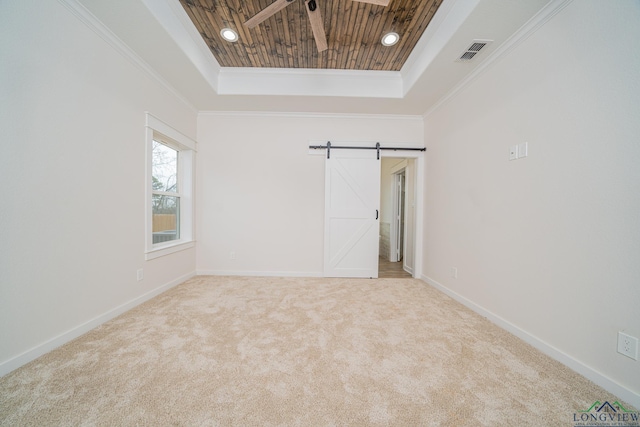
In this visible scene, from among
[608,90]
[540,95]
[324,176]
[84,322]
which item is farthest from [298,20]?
[84,322]

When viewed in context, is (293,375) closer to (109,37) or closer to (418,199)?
(418,199)

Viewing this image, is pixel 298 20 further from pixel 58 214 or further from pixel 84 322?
pixel 84 322

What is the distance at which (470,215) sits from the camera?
243 cm

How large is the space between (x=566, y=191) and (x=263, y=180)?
3.29 metres

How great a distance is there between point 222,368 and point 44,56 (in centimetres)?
247

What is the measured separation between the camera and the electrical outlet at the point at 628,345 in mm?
1184

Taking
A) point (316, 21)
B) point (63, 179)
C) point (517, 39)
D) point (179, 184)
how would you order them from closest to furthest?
1. point (63, 179)
2. point (316, 21)
3. point (517, 39)
4. point (179, 184)

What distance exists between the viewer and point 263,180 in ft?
11.3

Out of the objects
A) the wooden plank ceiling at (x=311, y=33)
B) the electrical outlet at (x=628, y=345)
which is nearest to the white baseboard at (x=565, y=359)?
the electrical outlet at (x=628, y=345)

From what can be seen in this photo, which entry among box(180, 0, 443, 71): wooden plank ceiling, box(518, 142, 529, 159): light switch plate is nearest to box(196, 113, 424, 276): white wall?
box(180, 0, 443, 71): wooden plank ceiling

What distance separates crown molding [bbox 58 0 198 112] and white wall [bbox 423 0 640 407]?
3.58m

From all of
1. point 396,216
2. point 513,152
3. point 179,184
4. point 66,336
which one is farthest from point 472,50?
point 66,336

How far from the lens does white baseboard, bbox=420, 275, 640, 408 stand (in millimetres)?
1204

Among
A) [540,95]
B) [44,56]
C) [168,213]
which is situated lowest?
[168,213]
